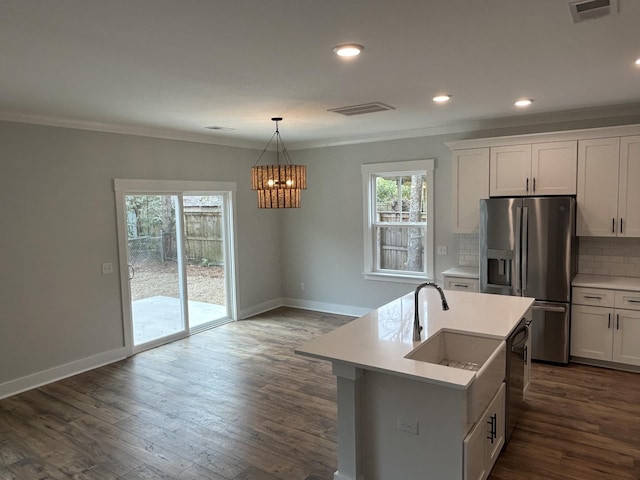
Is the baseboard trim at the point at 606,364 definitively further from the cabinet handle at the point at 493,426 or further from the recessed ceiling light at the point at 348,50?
the recessed ceiling light at the point at 348,50

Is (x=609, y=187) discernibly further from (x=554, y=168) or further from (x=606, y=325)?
(x=606, y=325)

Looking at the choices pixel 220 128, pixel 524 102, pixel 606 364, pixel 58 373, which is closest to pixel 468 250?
pixel 606 364

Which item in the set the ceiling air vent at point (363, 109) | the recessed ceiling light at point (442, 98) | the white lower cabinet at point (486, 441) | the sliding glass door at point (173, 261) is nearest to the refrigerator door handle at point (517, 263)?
the recessed ceiling light at point (442, 98)

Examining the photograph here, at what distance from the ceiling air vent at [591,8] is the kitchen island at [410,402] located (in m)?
1.80

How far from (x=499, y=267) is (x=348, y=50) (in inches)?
127

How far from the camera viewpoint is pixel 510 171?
16.1ft

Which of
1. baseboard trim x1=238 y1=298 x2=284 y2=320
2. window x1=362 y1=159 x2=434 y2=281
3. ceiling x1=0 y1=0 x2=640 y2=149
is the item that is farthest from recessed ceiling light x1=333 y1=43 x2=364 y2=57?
baseboard trim x1=238 y1=298 x2=284 y2=320

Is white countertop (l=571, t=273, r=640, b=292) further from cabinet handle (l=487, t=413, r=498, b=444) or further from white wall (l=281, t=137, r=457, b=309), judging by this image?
cabinet handle (l=487, t=413, r=498, b=444)

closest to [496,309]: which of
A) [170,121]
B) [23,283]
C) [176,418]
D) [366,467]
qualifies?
[366,467]

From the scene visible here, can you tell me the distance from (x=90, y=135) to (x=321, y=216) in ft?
11.0

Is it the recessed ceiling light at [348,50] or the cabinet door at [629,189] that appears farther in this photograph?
the cabinet door at [629,189]

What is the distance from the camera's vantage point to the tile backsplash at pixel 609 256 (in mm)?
4688

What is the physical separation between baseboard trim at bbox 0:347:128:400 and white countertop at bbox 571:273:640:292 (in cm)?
503

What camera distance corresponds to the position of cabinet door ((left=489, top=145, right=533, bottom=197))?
189 inches
